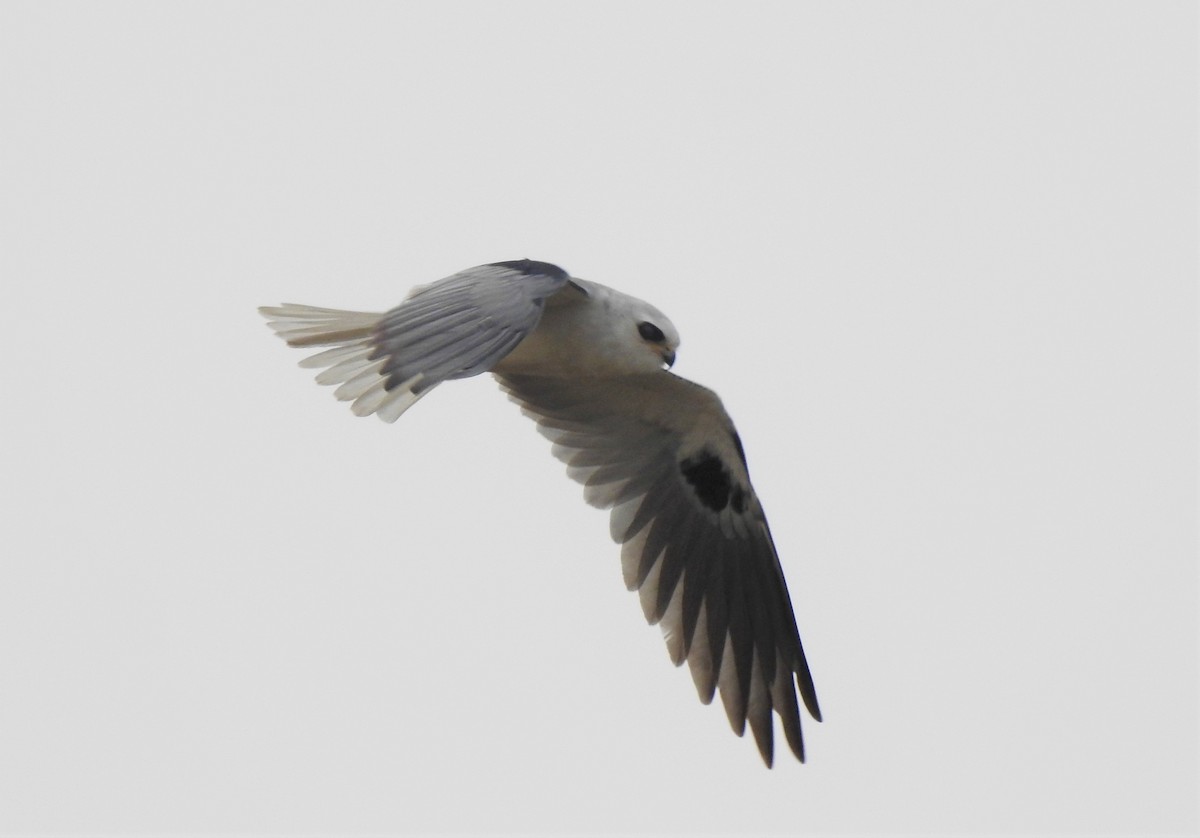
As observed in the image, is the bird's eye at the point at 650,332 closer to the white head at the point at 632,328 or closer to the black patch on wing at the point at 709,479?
the white head at the point at 632,328

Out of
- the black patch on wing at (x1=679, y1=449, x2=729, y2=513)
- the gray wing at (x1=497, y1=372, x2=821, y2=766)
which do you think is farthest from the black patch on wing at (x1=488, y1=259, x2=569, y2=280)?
the black patch on wing at (x1=679, y1=449, x2=729, y2=513)

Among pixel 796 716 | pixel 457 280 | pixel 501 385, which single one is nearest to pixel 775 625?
pixel 796 716

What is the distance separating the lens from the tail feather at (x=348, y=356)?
563 cm

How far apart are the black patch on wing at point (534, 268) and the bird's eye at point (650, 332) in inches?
25.8

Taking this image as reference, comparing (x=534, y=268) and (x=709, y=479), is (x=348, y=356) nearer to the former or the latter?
(x=534, y=268)

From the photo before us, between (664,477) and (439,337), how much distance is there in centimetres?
239

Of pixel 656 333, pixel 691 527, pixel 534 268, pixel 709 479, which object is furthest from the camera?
pixel 709 479

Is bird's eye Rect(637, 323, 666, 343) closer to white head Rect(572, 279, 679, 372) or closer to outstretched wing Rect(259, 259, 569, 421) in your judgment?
white head Rect(572, 279, 679, 372)

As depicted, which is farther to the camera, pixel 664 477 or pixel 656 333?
pixel 664 477

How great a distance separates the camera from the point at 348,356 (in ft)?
21.8

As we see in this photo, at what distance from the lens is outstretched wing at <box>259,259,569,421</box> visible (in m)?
5.63

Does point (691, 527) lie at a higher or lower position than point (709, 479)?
lower

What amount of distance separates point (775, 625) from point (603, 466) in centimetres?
105

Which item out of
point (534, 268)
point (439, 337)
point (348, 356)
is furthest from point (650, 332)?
point (439, 337)
